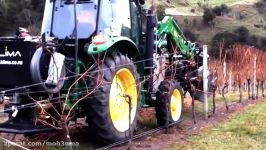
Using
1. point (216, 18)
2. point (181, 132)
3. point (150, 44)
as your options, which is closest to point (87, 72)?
point (150, 44)

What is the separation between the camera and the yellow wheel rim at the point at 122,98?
7.28 m

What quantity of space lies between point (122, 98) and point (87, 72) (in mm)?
1037

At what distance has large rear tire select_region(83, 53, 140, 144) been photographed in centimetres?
678

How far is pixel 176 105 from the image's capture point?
980 centimetres

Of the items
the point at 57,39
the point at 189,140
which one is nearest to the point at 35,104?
the point at 57,39

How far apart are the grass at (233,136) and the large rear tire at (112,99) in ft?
2.95

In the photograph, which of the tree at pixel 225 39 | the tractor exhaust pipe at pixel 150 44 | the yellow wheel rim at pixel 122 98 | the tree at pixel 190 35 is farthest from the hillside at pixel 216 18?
the yellow wheel rim at pixel 122 98

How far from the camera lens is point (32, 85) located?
6250 millimetres

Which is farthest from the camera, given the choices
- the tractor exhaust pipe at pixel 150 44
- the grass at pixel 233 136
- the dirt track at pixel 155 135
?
the tractor exhaust pipe at pixel 150 44

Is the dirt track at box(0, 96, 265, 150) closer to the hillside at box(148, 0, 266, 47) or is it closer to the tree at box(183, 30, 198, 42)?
the hillside at box(148, 0, 266, 47)

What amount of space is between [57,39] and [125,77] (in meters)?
1.25

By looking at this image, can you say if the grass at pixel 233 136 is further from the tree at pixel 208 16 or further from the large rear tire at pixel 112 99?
the tree at pixel 208 16

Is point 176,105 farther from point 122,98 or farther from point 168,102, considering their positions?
point 122,98

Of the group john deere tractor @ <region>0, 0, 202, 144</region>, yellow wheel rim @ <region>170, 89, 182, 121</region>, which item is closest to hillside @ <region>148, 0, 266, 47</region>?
yellow wheel rim @ <region>170, 89, 182, 121</region>
